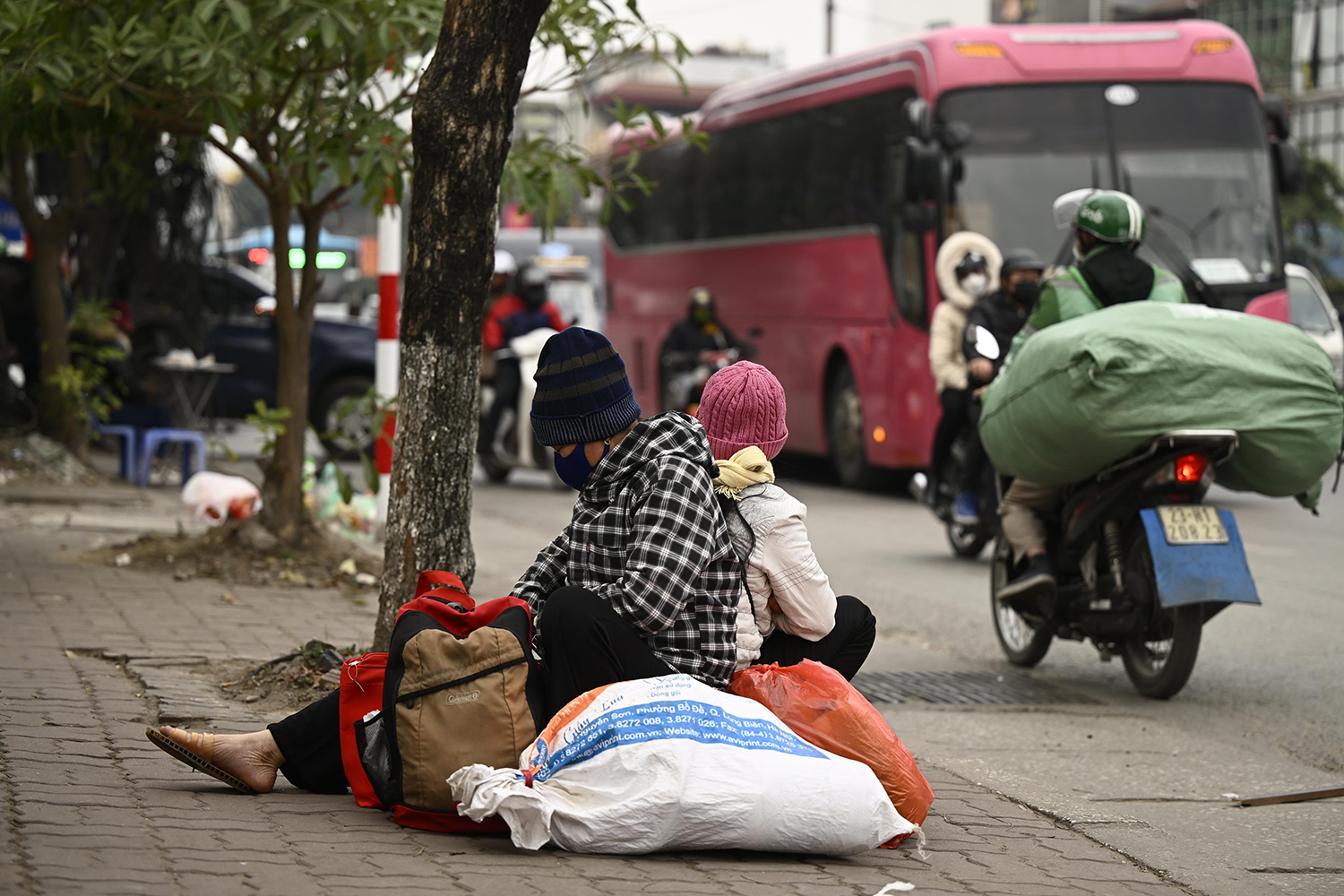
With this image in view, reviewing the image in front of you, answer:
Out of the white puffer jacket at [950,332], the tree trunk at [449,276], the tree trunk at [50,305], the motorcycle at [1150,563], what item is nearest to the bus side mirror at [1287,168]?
the white puffer jacket at [950,332]

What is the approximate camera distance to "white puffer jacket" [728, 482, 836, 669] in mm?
4254

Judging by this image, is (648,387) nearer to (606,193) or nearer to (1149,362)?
(606,193)

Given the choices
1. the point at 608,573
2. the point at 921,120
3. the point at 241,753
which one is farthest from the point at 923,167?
the point at 241,753

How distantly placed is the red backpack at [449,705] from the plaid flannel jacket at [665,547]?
27 centimetres

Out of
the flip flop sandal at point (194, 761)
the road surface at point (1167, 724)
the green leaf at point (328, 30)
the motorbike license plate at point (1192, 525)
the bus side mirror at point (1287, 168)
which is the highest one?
the bus side mirror at point (1287, 168)

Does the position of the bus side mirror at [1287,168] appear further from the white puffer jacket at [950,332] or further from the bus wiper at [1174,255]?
the white puffer jacket at [950,332]

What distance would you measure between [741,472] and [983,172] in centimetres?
978

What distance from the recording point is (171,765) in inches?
176

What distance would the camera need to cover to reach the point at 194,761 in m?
4.13

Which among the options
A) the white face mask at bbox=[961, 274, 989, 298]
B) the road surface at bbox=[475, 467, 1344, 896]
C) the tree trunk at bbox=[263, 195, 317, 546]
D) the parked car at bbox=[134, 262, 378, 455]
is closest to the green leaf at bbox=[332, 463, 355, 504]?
the tree trunk at bbox=[263, 195, 317, 546]

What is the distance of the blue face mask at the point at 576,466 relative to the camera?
4.20 meters

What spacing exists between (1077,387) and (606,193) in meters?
2.93

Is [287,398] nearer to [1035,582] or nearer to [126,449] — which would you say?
[1035,582]

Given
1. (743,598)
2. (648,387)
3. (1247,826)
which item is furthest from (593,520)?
(648,387)
